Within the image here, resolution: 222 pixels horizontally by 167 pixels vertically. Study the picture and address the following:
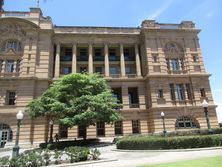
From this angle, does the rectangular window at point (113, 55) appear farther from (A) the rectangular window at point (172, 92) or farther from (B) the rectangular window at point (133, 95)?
(A) the rectangular window at point (172, 92)

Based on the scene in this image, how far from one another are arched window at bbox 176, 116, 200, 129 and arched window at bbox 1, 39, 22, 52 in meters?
29.7

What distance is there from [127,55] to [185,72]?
11892mm

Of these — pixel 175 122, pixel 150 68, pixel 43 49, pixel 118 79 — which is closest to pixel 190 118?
pixel 175 122

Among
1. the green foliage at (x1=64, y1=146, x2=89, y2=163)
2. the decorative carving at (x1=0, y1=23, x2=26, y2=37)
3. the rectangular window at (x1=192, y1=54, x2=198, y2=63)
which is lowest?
the green foliage at (x1=64, y1=146, x2=89, y2=163)

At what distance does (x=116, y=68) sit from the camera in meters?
39.7

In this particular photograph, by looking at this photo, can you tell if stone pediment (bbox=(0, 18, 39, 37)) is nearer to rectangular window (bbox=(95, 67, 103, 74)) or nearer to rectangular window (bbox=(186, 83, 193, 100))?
rectangular window (bbox=(95, 67, 103, 74))

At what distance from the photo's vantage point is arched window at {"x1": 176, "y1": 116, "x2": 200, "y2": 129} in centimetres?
3403

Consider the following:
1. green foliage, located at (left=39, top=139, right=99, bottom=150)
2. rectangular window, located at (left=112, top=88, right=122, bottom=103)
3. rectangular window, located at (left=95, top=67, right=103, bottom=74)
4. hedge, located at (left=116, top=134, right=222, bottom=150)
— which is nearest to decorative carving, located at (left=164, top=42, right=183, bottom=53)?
rectangular window, located at (left=112, top=88, right=122, bottom=103)

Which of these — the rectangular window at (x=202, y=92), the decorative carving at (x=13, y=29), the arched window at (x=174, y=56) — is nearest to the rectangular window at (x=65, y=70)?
the decorative carving at (x=13, y=29)

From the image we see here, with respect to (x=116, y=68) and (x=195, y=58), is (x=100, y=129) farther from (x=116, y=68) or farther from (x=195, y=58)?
(x=195, y=58)

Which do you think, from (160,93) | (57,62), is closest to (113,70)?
(160,93)

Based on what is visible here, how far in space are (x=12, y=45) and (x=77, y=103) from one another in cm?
1884

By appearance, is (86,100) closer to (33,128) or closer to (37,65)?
(33,128)

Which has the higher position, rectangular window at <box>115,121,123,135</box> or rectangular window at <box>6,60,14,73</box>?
rectangular window at <box>6,60,14,73</box>
